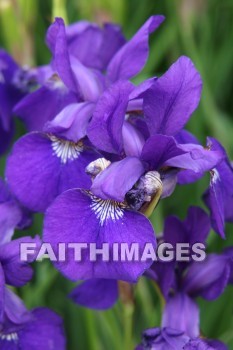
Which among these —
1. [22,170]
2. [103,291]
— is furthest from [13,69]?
[103,291]

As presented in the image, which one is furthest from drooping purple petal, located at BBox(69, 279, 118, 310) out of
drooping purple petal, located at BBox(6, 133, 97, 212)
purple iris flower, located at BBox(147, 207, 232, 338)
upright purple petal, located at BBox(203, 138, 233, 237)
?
upright purple petal, located at BBox(203, 138, 233, 237)

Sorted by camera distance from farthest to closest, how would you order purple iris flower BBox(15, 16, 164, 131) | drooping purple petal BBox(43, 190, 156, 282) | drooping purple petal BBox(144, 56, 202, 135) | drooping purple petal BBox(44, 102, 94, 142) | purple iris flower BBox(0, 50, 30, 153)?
purple iris flower BBox(0, 50, 30, 153)
purple iris flower BBox(15, 16, 164, 131)
drooping purple petal BBox(44, 102, 94, 142)
drooping purple petal BBox(144, 56, 202, 135)
drooping purple petal BBox(43, 190, 156, 282)

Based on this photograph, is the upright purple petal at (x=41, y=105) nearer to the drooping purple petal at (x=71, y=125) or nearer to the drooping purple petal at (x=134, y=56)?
the drooping purple petal at (x=134, y=56)

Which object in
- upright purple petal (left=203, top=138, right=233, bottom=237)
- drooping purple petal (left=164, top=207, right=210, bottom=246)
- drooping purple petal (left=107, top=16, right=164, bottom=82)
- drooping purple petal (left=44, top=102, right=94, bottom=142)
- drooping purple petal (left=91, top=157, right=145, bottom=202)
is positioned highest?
drooping purple petal (left=107, top=16, right=164, bottom=82)

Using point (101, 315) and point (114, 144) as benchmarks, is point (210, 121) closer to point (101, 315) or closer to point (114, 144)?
point (101, 315)

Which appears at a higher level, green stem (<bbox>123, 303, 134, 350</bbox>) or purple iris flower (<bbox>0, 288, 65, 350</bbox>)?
purple iris flower (<bbox>0, 288, 65, 350</bbox>)

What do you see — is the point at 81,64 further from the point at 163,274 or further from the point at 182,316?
the point at 182,316

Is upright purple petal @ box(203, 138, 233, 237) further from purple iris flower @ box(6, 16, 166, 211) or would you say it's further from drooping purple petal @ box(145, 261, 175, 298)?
purple iris flower @ box(6, 16, 166, 211)

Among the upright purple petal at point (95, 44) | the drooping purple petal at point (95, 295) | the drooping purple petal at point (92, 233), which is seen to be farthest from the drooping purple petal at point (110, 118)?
the upright purple petal at point (95, 44)
